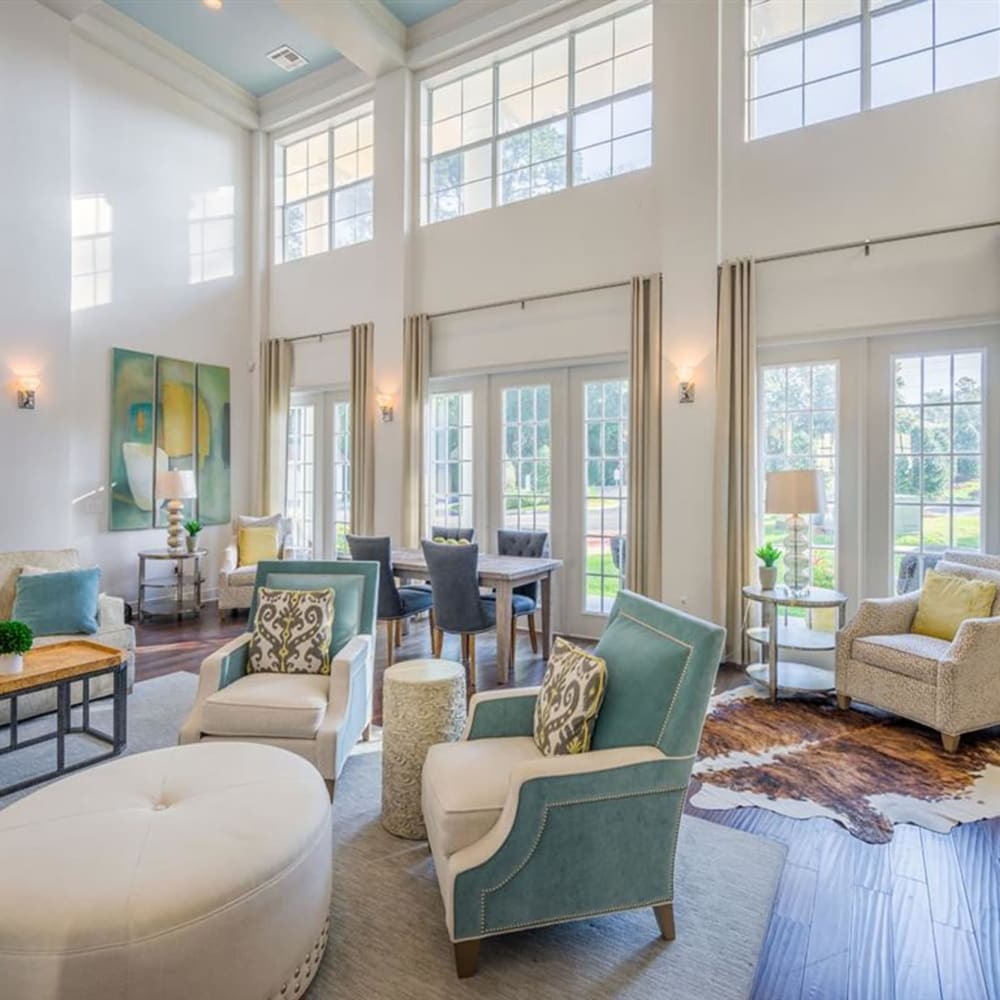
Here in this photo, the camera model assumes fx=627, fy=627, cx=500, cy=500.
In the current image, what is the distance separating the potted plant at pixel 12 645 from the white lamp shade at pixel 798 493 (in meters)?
4.05

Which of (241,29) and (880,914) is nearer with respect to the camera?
(880,914)

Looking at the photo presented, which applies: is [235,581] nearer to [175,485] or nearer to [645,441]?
[175,485]

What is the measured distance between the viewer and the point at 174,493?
6.09 m

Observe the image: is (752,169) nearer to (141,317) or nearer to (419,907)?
(419,907)

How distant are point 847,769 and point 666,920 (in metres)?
1.60

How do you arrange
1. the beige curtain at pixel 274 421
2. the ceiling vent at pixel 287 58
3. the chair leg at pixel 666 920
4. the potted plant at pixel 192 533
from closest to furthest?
the chair leg at pixel 666 920 → the potted plant at pixel 192 533 → the ceiling vent at pixel 287 58 → the beige curtain at pixel 274 421

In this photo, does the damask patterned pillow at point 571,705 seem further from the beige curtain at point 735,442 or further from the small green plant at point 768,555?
the beige curtain at point 735,442

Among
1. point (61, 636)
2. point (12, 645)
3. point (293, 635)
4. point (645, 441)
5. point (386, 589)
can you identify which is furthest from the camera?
point (645, 441)

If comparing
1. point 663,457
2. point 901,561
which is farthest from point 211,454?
point 901,561

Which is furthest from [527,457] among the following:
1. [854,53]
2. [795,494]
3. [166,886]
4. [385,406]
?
[166,886]

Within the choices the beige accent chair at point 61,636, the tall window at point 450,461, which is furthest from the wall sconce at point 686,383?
the beige accent chair at point 61,636

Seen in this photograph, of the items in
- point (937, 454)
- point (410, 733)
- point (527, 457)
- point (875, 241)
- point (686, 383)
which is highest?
point (875, 241)

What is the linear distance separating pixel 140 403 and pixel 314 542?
7.69 ft

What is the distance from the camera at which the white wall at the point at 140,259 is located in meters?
5.93
